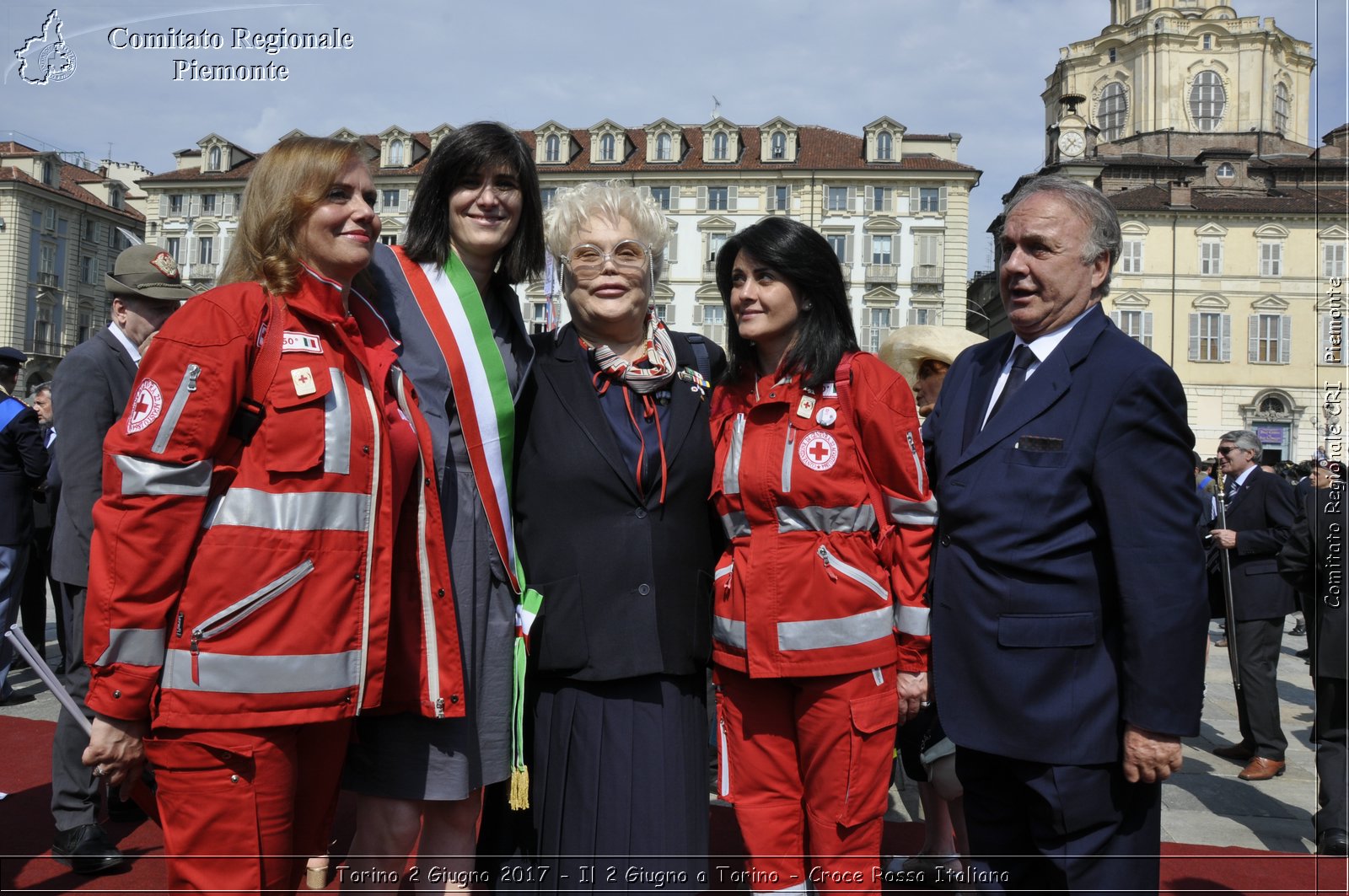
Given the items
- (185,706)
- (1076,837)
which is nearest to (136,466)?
(185,706)

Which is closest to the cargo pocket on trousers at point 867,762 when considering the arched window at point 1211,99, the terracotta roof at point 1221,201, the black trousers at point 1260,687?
the black trousers at point 1260,687

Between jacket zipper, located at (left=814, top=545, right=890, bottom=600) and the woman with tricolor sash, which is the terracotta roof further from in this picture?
the woman with tricolor sash

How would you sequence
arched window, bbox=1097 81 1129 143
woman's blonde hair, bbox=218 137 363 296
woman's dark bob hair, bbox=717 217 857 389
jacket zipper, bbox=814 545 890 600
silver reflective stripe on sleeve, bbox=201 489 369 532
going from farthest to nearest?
1. arched window, bbox=1097 81 1129 143
2. woman's dark bob hair, bbox=717 217 857 389
3. jacket zipper, bbox=814 545 890 600
4. woman's blonde hair, bbox=218 137 363 296
5. silver reflective stripe on sleeve, bbox=201 489 369 532

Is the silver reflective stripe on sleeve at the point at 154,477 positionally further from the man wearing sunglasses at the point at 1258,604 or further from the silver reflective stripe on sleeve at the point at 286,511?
the man wearing sunglasses at the point at 1258,604

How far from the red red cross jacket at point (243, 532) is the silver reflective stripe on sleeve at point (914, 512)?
54.4 inches

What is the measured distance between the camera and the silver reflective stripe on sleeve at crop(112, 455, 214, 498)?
1934 millimetres

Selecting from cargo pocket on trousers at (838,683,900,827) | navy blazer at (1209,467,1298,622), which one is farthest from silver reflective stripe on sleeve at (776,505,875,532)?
navy blazer at (1209,467,1298,622)

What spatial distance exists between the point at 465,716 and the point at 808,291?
5.11ft

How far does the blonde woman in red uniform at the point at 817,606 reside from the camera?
2596 mm

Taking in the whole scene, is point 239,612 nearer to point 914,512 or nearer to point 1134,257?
point 914,512

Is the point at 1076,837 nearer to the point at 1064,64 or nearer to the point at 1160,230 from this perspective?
the point at 1160,230

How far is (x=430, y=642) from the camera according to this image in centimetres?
A: 233

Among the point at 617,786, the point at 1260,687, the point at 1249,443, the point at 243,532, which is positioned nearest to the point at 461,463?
the point at 243,532

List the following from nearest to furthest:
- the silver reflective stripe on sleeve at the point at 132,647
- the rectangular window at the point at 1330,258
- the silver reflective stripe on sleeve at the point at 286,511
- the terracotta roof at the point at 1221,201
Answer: the silver reflective stripe on sleeve at the point at 132,647 → the silver reflective stripe on sleeve at the point at 286,511 → the rectangular window at the point at 1330,258 → the terracotta roof at the point at 1221,201
